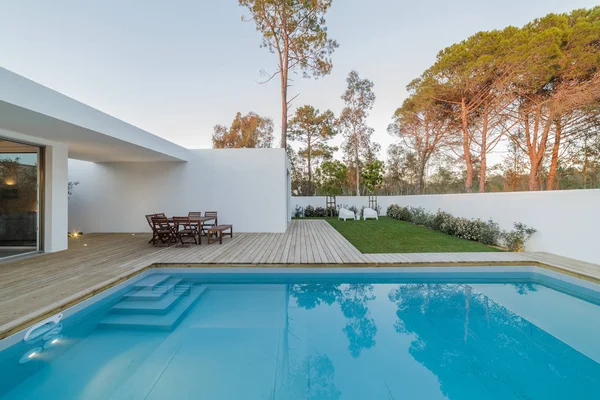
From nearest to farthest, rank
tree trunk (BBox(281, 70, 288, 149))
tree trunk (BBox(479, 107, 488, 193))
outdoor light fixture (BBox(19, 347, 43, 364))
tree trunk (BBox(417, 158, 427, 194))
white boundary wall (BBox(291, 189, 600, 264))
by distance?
outdoor light fixture (BBox(19, 347, 43, 364)), white boundary wall (BBox(291, 189, 600, 264)), tree trunk (BBox(479, 107, 488, 193)), tree trunk (BBox(281, 70, 288, 149)), tree trunk (BBox(417, 158, 427, 194))

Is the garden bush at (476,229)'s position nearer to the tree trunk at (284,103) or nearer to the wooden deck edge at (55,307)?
the tree trunk at (284,103)

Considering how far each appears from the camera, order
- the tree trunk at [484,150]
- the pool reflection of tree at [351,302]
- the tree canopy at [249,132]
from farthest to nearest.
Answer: the tree canopy at [249,132] → the tree trunk at [484,150] → the pool reflection of tree at [351,302]

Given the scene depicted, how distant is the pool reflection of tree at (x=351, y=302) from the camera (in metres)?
2.85

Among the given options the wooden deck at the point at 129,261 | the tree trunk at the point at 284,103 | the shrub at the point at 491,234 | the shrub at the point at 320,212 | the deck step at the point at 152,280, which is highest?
the tree trunk at the point at 284,103

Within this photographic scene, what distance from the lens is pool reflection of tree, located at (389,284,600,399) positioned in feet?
6.88

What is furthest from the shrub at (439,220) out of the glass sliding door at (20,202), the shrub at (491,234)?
the glass sliding door at (20,202)

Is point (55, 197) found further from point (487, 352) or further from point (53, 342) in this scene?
point (487, 352)

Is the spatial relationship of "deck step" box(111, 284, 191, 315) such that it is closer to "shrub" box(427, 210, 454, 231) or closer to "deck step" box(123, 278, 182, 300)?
"deck step" box(123, 278, 182, 300)

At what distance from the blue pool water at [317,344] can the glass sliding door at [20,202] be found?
3447 millimetres

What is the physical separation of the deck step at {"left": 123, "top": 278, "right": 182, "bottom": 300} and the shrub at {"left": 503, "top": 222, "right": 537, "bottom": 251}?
7181mm

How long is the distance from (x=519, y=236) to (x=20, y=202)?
1098cm

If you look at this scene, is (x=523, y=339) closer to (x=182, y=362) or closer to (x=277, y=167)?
(x=182, y=362)

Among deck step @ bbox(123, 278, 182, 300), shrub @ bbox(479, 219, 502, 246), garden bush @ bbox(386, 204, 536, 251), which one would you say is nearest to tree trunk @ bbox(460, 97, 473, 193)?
garden bush @ bbox(386, 204, 536, 251)

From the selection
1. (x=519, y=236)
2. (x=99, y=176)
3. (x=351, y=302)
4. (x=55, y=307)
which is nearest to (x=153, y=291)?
(x=55, y=307)
